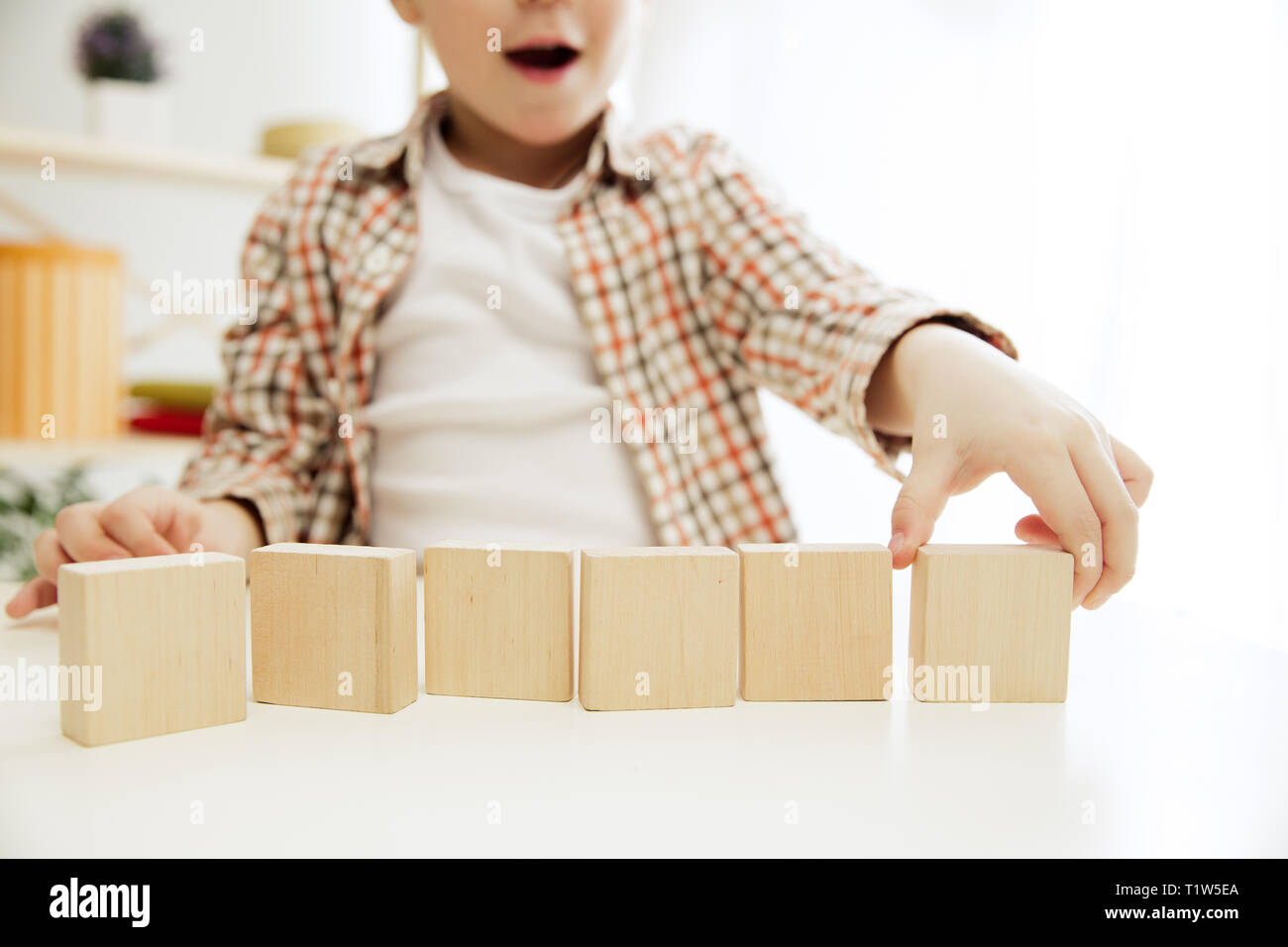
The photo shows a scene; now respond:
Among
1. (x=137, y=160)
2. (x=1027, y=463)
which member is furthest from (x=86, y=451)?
(x=1027, y=463)

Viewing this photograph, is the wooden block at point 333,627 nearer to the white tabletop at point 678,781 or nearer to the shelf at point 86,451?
the white tabletop at point 678,781

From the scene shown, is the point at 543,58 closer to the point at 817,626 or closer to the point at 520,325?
the point at 520,325

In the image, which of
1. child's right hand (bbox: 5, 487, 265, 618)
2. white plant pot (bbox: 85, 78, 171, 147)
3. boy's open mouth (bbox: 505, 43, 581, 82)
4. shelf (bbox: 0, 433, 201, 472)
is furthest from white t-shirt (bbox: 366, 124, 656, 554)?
white plant pot (bbox: 85, 78, 171, 147)

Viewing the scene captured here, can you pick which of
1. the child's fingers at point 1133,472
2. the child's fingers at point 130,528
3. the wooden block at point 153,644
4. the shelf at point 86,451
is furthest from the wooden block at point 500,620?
the shelf at point 86,451

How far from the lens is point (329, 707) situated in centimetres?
54

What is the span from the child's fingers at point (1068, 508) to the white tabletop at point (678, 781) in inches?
2.7

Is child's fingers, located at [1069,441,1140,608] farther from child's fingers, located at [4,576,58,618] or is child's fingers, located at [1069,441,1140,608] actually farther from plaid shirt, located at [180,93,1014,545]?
child's fingers, located at [4,576,58,618]

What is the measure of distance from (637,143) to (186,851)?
2.91ft

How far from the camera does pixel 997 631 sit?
556 millimetres

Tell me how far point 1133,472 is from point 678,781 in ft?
1.28

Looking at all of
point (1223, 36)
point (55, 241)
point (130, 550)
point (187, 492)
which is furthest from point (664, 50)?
point (130, 550)

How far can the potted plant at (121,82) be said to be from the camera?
178 centimetres

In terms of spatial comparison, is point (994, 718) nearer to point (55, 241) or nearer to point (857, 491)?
point (857, 491)

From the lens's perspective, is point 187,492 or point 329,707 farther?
point 187,492
